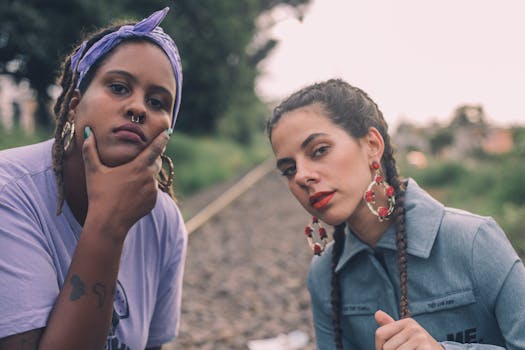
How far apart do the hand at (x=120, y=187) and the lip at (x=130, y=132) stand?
77 mm

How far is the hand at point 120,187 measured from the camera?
1777 mm

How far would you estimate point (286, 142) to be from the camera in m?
2.18

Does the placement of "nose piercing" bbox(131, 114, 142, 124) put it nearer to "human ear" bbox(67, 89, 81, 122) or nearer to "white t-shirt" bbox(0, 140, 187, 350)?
"human ear" bbox(67, 89, 81, 122)

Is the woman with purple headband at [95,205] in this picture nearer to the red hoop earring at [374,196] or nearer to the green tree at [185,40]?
the red hoop earring at [374,196]

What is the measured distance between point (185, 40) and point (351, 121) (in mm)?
16837

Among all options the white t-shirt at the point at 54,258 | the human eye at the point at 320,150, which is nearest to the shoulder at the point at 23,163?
the white t-shirt at the point at 54,258

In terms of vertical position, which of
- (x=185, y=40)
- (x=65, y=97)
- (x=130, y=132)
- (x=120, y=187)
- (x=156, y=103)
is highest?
(x=185, y=40)

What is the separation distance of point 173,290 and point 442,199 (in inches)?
454

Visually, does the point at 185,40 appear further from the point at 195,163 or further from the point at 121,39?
the point at 121,39

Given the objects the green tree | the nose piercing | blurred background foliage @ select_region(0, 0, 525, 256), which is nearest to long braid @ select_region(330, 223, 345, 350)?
the nose piercing

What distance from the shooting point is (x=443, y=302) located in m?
2.06

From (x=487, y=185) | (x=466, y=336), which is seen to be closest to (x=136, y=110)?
(x=466, y=336)

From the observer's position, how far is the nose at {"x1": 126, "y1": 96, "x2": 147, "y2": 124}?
1.95 meters

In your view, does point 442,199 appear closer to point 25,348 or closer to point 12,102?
point 12,102
